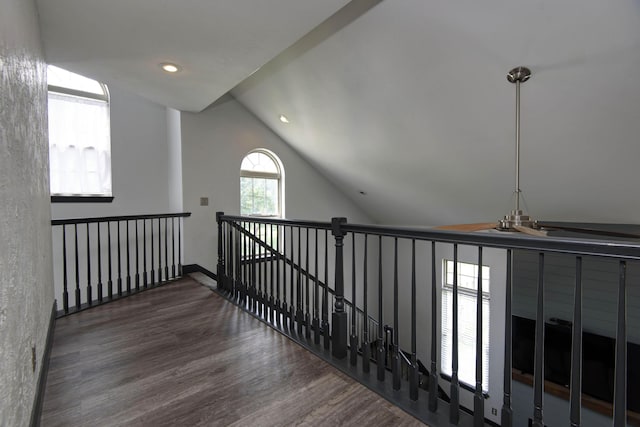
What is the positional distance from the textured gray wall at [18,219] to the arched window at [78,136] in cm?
253

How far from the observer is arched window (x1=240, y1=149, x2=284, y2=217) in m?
5.17

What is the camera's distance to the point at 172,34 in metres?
2.29

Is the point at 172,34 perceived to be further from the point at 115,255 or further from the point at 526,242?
the point at 115,255

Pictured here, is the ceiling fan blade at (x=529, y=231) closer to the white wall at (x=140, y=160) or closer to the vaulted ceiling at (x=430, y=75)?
the vaulted ceiling at (x=430, y=75)

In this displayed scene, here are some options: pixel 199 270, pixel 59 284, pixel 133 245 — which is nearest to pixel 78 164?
pixel 133 245

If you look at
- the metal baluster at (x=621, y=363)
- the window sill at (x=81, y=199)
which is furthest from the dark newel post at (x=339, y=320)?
the window sill at (x=81, y=199)

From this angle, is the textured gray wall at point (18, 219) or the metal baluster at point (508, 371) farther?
the metal baluster at point (508, 371)

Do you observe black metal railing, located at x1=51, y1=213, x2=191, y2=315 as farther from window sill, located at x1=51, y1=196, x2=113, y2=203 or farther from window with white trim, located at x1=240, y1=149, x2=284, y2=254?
window with white trim, located at x1=240, y1=149, x2=284, y2=254

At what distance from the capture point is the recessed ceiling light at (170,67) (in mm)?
2793

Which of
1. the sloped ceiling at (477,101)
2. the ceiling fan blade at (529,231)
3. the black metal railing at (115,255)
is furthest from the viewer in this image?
the black metal railing at (115,255)

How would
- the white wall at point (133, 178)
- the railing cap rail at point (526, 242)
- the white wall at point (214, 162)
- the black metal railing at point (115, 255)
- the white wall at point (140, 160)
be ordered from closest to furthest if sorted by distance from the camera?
the railing cap rail at point (526, 242) → the black metal railing at point (115, 255) → the white wall at point (133, 178) → the white wall at point (140, 160) → the white wall at point (214, 162)

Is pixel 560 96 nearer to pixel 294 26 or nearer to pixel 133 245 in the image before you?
pixel 294 26

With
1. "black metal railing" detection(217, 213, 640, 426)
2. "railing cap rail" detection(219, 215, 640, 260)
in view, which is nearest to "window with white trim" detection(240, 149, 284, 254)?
"black metal railing" detection(217, 213, 640, 426)

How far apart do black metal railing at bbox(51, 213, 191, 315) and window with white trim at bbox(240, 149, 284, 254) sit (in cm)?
114
